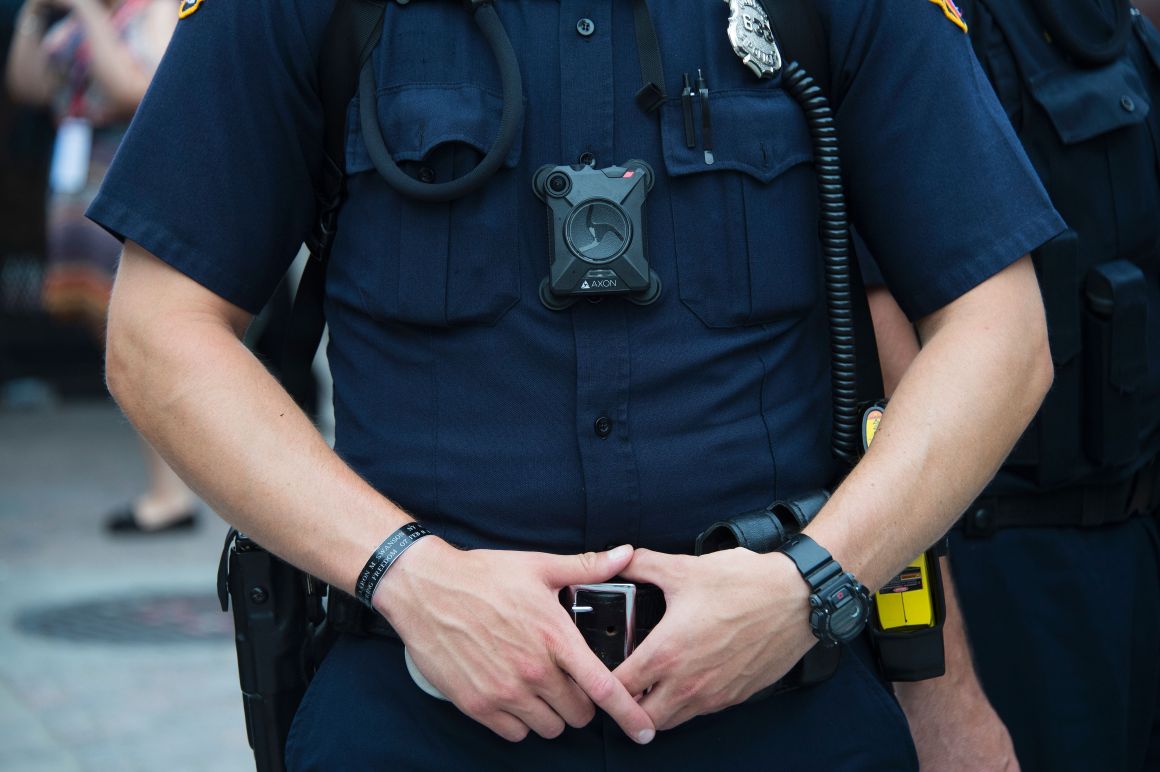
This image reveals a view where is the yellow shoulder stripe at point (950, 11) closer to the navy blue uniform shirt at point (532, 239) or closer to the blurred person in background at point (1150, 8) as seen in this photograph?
the navy blue uniform shirt at point (532, 239)

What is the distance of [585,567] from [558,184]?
1.53 feet

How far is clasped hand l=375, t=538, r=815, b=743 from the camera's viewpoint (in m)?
1.66

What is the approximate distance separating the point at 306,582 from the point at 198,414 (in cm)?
33

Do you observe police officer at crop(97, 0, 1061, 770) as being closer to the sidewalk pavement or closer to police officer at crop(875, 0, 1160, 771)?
police officer at crop(875, 0, 1160, 771)

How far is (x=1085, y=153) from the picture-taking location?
8.45 feet

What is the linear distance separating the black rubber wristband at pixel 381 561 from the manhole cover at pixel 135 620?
3.95 metres

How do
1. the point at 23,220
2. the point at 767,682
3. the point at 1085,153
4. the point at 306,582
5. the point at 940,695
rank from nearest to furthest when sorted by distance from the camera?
the point at 767,682 → the point at 306,582 → the point at 940,695 → the point at 1085,153 → the point at 23,220

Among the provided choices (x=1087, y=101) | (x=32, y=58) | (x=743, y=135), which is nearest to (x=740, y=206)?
(x=743, y=135)

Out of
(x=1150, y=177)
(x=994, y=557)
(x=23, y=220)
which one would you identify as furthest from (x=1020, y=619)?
(x=23, y=220)

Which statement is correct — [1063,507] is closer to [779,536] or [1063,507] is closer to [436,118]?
[779,536]

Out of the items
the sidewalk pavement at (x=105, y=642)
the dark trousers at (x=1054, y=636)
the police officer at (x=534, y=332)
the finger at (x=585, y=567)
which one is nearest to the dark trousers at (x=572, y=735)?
the police officer at (x=534, y=332)

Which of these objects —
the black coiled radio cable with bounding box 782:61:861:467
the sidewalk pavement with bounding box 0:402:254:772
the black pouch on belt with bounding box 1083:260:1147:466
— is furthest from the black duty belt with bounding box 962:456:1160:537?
the sidewalk pavement with bounding box 0:402:254:772

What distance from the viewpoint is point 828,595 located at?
172 centimetres

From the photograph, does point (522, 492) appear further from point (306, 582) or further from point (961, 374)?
point (961, 374)
